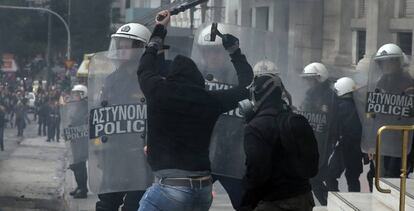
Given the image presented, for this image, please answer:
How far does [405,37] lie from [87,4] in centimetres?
1004

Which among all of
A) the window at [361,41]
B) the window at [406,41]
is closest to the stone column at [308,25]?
the window at [361,41]

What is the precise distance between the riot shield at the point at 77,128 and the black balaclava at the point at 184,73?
512 centimetres

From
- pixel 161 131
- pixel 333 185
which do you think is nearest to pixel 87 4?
pixel 333 185

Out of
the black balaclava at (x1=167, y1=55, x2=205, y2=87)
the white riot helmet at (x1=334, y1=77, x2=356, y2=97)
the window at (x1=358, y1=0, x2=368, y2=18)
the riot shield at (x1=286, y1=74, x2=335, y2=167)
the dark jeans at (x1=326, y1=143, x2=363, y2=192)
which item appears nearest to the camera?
the black balaclava at (x1=167, y1=55, x2=205, y2=87)

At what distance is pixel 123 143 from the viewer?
7.52m

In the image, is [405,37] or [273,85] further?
[405,37]

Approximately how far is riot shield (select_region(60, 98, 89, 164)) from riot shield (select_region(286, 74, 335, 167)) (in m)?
2.33

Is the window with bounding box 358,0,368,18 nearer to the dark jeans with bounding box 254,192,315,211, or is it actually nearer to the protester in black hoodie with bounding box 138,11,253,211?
the protester in black hoodie with bounding box 138,11,253,211

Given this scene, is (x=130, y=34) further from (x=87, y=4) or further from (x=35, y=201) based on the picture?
(x=87, y=4)

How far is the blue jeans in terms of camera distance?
5574mm

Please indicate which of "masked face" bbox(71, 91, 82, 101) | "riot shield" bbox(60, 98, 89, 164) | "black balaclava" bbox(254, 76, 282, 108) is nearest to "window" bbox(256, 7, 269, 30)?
"masked face" bbox(71, 91, 82, 101)

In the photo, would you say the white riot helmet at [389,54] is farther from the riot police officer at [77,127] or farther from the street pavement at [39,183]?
the riot police officer at [77,127]

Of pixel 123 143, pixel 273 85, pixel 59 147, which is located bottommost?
pixel 59 147

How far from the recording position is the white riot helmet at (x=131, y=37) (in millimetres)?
7418
